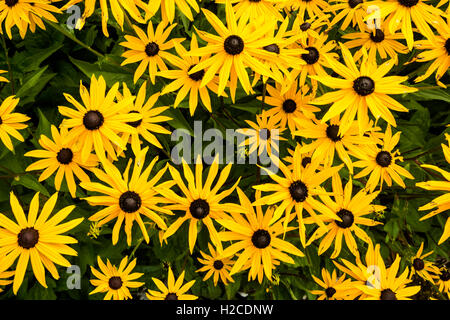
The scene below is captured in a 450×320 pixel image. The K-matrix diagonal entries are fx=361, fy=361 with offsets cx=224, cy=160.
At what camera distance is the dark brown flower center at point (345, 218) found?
5.86 feet

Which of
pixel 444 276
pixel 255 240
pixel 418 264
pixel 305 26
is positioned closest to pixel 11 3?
pixel 305 26

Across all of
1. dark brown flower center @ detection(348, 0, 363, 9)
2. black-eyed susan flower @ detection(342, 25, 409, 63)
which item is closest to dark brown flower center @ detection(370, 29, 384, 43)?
black-eyed susan flower @ detection(342, 25, 409, 63)

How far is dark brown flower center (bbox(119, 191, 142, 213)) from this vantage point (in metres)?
1.62

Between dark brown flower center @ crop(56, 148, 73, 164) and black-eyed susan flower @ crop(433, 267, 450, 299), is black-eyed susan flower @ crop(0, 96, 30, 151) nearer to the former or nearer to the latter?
dark brown flower center @ crop(56, 148, 73, 164)

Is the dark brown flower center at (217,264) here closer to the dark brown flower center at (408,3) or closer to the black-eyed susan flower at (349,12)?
the black-eyed susan flower at (349,12)

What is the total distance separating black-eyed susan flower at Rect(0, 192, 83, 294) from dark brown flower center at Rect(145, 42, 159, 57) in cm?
87

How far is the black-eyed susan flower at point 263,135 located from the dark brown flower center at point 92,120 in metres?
0.66

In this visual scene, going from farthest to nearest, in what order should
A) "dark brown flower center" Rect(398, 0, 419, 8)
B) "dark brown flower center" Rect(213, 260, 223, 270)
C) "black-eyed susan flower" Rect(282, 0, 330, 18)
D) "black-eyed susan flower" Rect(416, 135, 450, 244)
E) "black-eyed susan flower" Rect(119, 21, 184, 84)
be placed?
"dark brown flower center" Rect(213, 260, 223, 270), "black-eyed susan flower" Rect(282, 0, 330, 18), "black-eyed susan flower" Rect(119, 21, 184, 84), "dark brown flower center" Rect(398, 0, 419, 8), "black-eyed susan flower" Rect(416, 135, 450, 244)

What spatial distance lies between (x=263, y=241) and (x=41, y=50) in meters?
2.03

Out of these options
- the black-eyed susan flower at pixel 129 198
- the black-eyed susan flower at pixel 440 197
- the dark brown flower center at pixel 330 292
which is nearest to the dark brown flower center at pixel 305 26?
the black-eyed susan flower at pixel 440 197

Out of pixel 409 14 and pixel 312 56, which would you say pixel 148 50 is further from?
pixel 409 14

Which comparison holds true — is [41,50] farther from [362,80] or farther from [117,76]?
[362,80]

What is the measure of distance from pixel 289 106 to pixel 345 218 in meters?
0.66

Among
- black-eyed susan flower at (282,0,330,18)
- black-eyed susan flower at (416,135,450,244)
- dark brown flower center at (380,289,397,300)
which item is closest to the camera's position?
black-eyed susan flower at (416,135,450,244)
